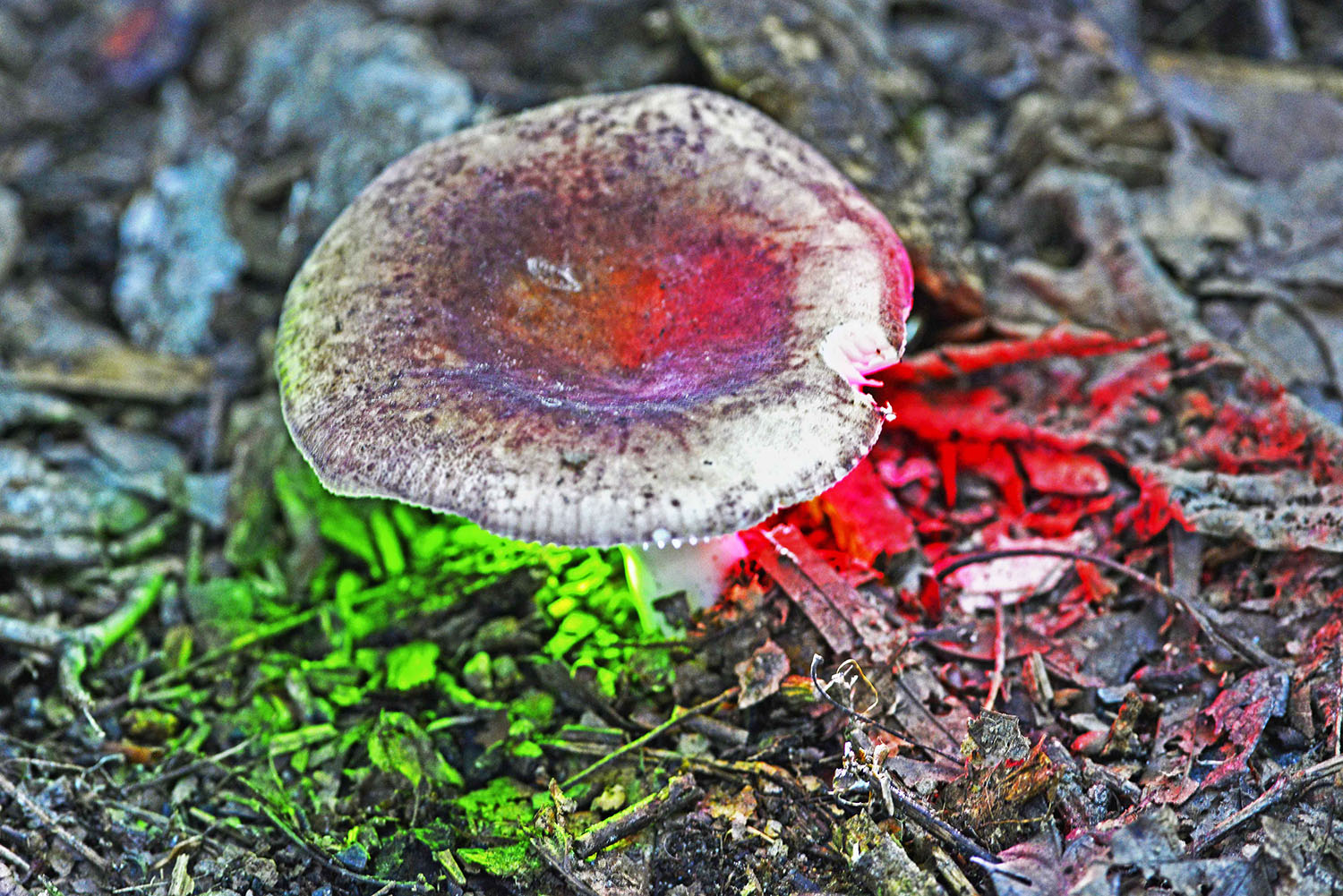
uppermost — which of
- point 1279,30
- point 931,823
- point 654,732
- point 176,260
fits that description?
point 1279,30

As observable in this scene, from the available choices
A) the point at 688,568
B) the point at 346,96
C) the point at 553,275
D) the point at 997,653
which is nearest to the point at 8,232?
the point at 346,96

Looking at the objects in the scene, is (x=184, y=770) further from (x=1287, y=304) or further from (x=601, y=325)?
(x=1287, y=304)

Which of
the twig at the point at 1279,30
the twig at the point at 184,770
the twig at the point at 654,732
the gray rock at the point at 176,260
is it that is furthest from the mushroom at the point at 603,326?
the twig at the point at 1279,30

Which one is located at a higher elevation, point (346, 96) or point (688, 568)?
point (346, 96)

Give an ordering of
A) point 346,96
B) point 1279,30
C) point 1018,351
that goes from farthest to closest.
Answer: point 1279,30 < point 346,96 < point 1018,351

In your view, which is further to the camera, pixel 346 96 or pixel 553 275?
pixel 346 96

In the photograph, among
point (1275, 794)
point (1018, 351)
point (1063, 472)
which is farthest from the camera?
point (1018, 351)

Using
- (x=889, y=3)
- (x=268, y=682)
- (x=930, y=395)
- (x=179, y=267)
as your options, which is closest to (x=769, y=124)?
(x=930, y=395)
